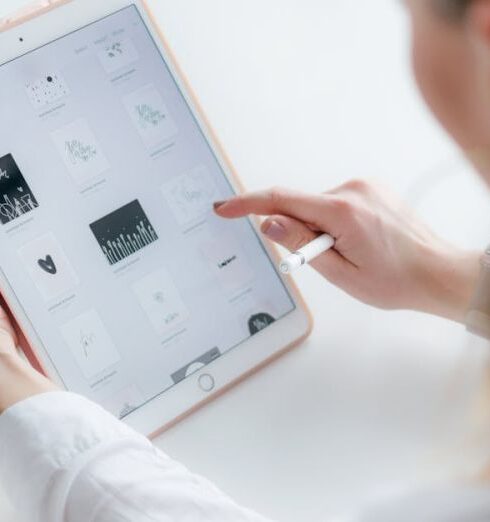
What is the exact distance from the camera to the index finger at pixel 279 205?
709 mm

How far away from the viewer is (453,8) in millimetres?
398

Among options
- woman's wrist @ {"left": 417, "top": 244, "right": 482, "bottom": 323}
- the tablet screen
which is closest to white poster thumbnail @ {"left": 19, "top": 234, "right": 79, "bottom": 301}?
the tablet screen

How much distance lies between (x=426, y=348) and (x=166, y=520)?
32 centimetres

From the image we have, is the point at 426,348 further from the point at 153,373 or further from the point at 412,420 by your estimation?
the point at 153,373

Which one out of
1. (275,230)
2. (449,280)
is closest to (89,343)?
(275,230)

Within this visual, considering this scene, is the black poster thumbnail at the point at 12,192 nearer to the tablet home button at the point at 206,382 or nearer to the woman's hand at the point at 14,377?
the woman's hand at the point at 14,377

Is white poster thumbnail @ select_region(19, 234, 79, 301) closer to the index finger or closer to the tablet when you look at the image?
the tablet

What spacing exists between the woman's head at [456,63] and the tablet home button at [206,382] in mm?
330

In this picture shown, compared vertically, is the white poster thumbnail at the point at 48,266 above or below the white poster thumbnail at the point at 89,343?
above

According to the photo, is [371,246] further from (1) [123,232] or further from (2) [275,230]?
(1) [123,232]

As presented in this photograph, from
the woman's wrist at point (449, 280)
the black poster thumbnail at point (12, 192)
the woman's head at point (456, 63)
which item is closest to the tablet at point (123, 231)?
the black poster thumbnail at point (12, 192)

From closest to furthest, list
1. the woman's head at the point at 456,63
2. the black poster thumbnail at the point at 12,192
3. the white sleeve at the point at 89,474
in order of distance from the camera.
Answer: the woman's head at the point at 456,63
the white sleeve at the point at 89,474
the black poster thumbnail at the point at 12,192

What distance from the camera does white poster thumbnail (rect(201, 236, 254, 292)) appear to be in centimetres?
Answer: 72

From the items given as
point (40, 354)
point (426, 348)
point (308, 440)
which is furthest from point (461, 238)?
point (40, 354)
